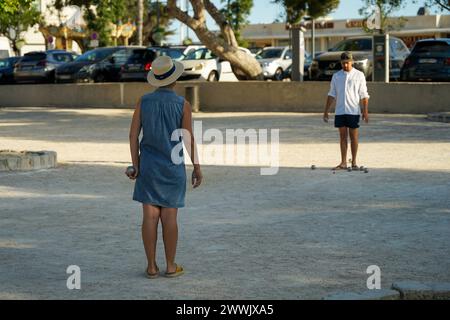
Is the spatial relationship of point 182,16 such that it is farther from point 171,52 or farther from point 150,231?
point 150,231

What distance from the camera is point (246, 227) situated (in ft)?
33.3

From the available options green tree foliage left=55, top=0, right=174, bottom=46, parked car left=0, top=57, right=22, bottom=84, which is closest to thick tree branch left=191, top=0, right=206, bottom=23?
parked car left=0, top=57, right=22, bottom=84

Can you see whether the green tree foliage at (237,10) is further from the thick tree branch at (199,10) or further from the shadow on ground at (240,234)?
the shadow on ground at (240,234)

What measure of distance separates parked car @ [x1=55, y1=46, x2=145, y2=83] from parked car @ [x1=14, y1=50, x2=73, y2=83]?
276 centimetres

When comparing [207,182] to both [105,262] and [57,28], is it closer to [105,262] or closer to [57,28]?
[105,262]

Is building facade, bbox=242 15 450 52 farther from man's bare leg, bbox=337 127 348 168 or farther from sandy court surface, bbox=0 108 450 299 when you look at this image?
sandy court surface, bbox=0 108 450 299

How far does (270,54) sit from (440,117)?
68.7ft

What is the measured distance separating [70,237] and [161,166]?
6.73ft

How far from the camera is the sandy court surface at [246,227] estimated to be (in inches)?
302

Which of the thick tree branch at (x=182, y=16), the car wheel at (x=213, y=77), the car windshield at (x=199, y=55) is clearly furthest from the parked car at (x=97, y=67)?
the thick tree branch at (x=182, y=16)

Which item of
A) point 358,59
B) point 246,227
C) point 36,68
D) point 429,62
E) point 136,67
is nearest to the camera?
point 246,227

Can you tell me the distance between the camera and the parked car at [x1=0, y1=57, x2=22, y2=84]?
144 feet

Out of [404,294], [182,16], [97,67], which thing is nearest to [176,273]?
[404,294]
